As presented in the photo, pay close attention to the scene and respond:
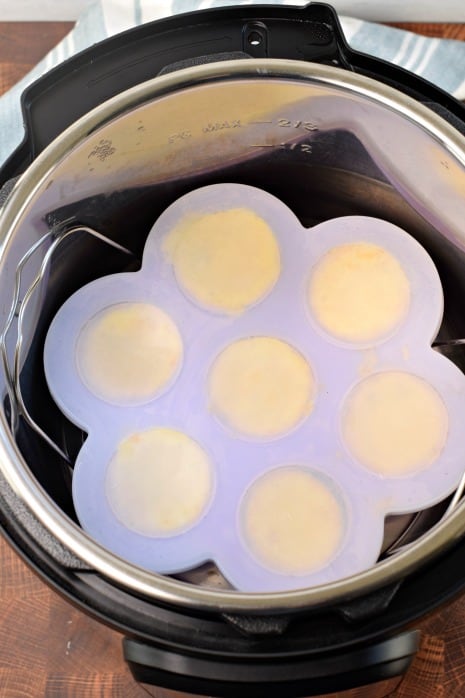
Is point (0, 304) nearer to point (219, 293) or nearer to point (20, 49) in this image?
point (219, 293)

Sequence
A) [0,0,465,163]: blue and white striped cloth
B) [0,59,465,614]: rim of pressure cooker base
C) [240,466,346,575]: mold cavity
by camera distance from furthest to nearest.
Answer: [0,0,465,163]: blue and white striped cloth < [240,466,346,575]: mold cavity < [0,59,465,614]: rim of pressure cooker base

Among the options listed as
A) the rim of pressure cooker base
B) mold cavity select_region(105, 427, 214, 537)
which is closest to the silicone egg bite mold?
mold cavity select_region(105, 427, 214, 537)

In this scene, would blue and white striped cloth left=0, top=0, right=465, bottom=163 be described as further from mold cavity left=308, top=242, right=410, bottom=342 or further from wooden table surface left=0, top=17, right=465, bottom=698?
wooden table surface left=0, top=17, right=465, bottom=698

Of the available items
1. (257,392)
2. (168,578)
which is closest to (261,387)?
(257,392)

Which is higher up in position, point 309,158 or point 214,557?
point 309,158

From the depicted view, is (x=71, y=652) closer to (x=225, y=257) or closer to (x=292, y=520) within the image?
(x=292, y=520)

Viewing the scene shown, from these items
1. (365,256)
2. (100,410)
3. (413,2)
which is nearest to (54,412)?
(100,410)
